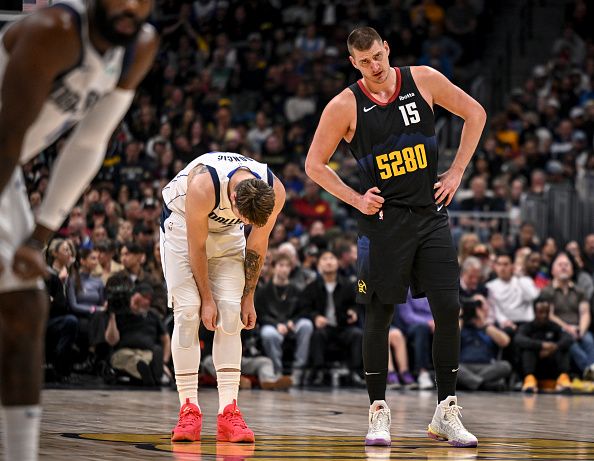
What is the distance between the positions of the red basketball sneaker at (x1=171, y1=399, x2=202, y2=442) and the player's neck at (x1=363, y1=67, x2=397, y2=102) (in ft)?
6.38

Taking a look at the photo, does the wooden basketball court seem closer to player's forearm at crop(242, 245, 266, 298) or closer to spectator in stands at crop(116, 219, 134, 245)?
player's forearm at crop(242, 245, 266, 298)

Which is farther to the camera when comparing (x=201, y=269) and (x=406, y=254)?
(x=406, y=254)

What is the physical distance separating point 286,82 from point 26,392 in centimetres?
1570

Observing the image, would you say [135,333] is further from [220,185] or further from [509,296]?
[220,185]

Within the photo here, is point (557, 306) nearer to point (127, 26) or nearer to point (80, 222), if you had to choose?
point (80, 222)

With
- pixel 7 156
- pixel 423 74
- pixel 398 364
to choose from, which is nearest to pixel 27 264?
pixel 7 156

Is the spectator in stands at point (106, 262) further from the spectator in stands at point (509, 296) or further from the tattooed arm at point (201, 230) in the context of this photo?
the tattooed arm at point (201, 230)

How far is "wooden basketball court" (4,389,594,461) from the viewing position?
570 centimetres

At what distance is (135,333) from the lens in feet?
38.2

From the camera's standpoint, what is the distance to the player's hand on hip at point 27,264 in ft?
11.7

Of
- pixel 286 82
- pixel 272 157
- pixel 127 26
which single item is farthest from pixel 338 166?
pixel 127 26

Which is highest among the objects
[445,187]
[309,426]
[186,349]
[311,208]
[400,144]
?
[311,208]

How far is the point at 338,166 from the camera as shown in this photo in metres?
17.3

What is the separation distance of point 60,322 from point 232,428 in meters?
5.55
